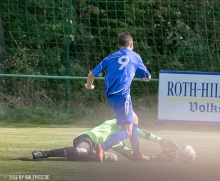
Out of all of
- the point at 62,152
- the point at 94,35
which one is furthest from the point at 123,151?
the point at 94,35

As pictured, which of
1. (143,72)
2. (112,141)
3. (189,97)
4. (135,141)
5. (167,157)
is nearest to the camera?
(112,141)

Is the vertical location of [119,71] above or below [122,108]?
above

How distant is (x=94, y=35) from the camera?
17828 mm

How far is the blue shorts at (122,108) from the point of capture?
867 cm

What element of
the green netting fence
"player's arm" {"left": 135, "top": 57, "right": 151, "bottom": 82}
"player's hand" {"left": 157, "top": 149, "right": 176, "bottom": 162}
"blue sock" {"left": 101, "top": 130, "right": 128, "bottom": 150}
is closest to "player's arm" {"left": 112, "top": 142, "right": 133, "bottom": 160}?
"player's hand" {"left": 157, "top": 149, "right": 176, "bottom": 162}

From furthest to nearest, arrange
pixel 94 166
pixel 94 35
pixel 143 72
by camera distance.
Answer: pixel 94 35, pixel 143 72, pixel 94 166

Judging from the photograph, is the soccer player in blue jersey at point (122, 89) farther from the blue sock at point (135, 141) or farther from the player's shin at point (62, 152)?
the player's shin at point (62, 152)

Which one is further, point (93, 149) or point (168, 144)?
point (168, 144)

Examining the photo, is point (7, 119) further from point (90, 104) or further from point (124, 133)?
point (124, 133)

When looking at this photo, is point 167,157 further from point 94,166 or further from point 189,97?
point 189,97

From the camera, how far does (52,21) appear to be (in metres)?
17.6

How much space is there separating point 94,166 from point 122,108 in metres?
0.85

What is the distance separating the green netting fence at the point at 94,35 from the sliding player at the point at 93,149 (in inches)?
315

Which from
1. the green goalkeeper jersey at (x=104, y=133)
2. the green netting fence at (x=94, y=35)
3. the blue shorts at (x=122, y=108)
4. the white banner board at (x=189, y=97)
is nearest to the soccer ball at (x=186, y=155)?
the green goalkeeper jersey at (x=104, y=133)
